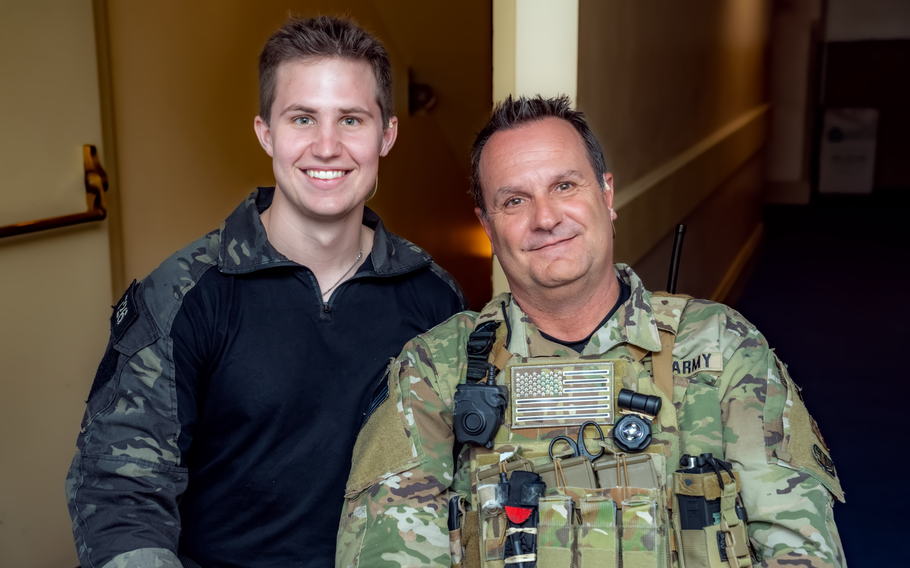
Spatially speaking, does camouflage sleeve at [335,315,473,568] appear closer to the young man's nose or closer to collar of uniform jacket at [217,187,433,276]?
collar of uniform jacket at [217,187,433,276]

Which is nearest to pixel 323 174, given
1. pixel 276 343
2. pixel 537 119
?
pixel 276 343

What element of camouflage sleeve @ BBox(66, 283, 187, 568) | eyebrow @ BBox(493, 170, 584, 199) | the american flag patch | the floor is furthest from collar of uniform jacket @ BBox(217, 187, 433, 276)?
the floor

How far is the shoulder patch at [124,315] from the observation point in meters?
1.65

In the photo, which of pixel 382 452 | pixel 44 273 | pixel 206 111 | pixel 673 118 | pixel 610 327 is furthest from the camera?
pixel 673 118

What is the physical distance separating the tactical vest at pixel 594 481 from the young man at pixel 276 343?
337 mm

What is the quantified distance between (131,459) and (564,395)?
83 centimetres

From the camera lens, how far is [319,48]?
→ 177 cm

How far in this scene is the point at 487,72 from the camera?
16.1 ft

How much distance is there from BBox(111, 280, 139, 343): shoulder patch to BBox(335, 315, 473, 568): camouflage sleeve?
0.52 m

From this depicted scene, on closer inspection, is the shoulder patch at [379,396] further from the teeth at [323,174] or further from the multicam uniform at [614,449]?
the teeth at [323,174]

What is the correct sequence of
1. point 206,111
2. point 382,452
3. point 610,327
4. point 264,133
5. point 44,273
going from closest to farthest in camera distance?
point 382,452 < point 610,327 < point 264,133 < point 44,273 < point 206,111

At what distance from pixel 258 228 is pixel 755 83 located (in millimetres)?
6928

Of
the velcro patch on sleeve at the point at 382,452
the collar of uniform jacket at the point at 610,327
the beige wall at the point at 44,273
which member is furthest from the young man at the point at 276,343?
the beige wall at the point at 44,273

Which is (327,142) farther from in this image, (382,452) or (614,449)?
(614,449)
